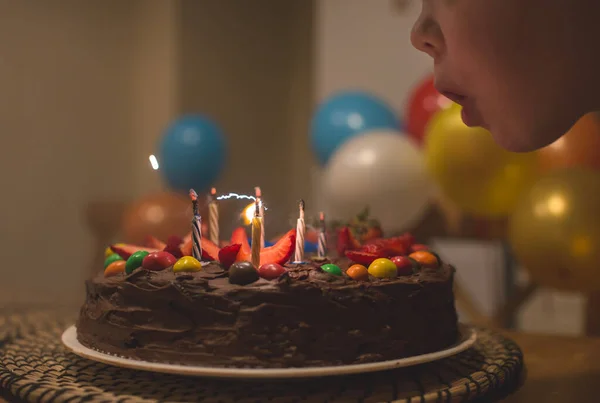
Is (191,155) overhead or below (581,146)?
below

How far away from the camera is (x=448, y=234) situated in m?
2.95

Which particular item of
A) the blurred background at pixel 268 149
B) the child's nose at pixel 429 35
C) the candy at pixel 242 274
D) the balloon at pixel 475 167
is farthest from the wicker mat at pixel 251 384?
the balloon at pixel 475 167

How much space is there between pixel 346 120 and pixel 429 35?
1.80m

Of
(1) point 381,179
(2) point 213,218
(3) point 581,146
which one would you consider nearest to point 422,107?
(1) point 381,179

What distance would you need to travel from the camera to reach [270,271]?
4.09ft

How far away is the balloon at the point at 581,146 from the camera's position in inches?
92.6

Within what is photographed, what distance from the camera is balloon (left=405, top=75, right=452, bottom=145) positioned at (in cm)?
279

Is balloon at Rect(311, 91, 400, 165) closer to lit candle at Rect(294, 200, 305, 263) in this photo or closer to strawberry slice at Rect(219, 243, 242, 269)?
lit candle at Rect(294, 200, 305, 263)

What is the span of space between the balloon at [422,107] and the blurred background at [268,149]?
0.03 feet

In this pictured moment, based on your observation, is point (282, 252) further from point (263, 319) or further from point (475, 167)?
point (475, 167)

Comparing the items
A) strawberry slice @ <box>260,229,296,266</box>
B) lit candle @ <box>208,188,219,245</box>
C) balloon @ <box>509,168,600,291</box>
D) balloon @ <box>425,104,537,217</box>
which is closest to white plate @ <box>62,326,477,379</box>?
strawberry slice @ <box>260,229,296,266</box>

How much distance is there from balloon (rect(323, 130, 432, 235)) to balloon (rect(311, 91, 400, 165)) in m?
0.29

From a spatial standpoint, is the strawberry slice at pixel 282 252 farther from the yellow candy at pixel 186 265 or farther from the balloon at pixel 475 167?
the balloon at pixel 475 167

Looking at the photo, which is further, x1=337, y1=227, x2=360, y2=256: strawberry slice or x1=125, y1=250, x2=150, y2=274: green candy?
x1=337, y1=227, x2=360, y2=256: strawberry slice
